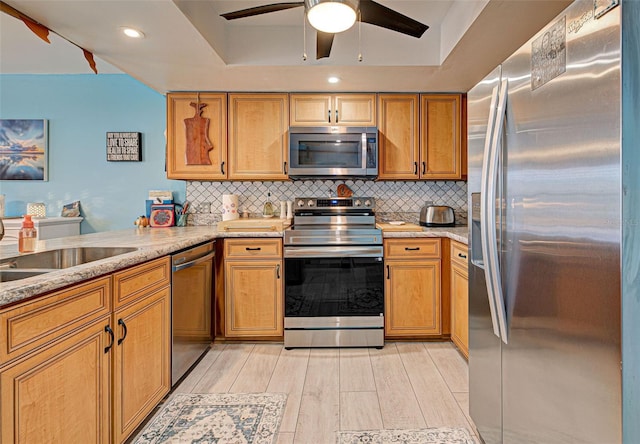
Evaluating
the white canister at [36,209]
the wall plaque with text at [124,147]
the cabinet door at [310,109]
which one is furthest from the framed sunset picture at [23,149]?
the cabinet door at [310,109]

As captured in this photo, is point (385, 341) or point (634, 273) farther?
point (385, 341)

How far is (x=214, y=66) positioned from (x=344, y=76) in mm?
999

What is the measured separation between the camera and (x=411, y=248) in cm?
282

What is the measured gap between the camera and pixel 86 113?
3.82 metres

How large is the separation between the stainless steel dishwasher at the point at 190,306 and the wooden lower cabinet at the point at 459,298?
183 centimetres

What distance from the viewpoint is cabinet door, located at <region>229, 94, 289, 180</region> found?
3.17 meters

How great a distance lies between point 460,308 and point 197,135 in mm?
2620

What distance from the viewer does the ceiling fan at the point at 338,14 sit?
5.12 ft

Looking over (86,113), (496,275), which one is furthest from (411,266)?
(86,113)

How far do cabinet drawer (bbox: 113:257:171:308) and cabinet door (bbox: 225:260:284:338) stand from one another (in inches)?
33.8

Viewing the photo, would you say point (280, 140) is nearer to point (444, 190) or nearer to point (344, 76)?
point (344, 76)

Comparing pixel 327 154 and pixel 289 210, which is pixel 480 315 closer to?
pixel 327 154

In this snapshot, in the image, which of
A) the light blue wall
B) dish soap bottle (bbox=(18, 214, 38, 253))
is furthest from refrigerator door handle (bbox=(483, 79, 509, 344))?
the light blue wall

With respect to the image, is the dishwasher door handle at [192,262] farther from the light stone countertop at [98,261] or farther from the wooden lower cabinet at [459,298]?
the wooden lower cabinet at [459,298]
